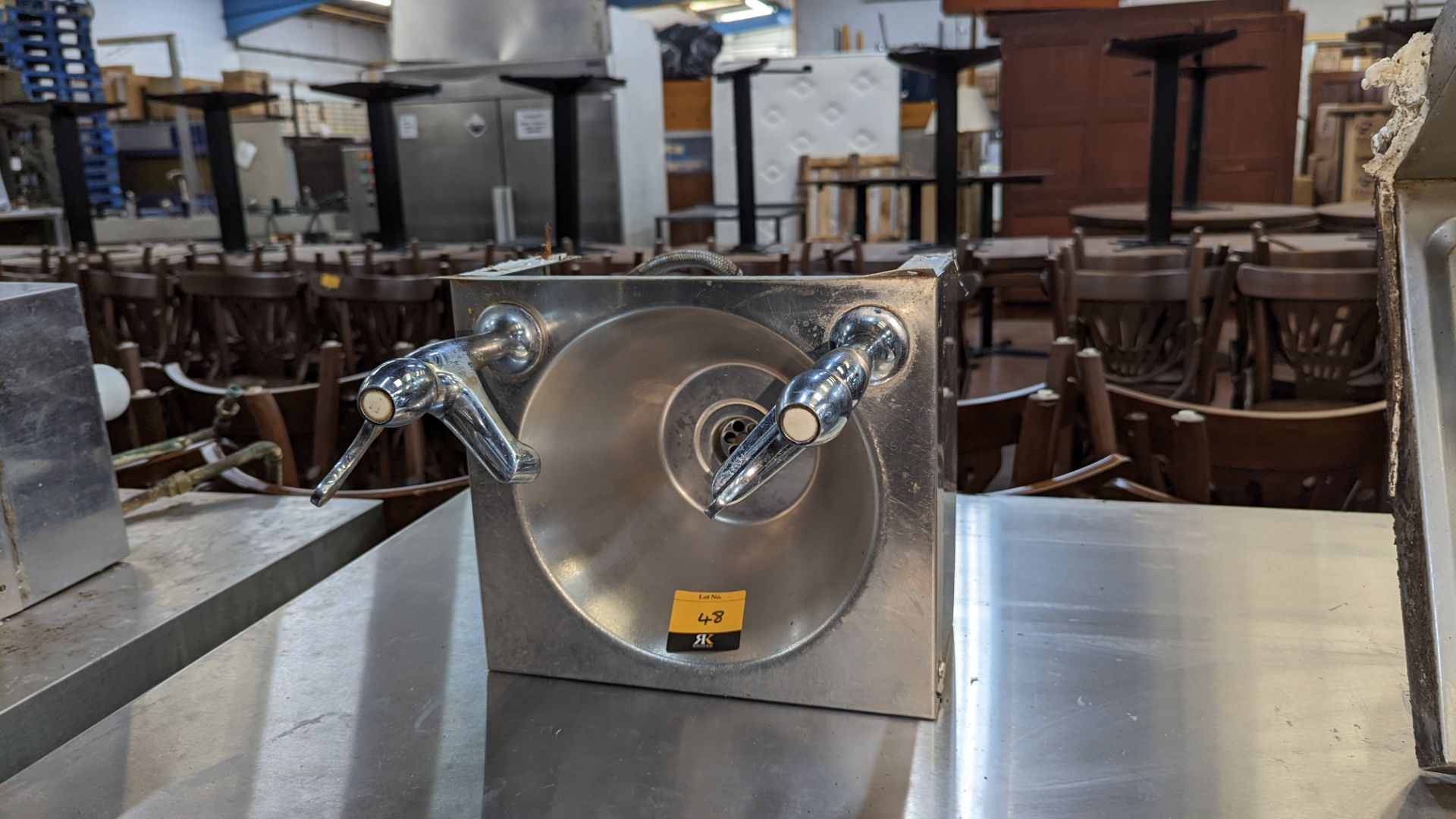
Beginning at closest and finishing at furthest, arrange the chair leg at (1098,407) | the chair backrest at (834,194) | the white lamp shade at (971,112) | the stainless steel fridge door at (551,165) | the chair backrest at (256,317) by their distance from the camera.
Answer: the chair leg at (1098,407) < the chair backrest at (256,317) < the white lamp shade at (971,112) < the stainless steel fridge door at (551,165) < the chair backrest at (834,194)

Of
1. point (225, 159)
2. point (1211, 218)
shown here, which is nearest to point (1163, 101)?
point (1211, 218)

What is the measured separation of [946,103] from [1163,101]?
752 mm

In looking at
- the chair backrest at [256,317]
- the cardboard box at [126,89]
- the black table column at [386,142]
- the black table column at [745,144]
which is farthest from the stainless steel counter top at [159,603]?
the cardboard box at [126,89]

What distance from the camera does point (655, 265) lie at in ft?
2.27

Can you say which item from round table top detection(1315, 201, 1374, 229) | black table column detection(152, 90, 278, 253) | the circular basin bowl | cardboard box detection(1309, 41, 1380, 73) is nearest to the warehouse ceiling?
black table column detection(152, 90, 278, 253)

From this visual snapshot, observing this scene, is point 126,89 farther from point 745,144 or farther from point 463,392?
point 463,392

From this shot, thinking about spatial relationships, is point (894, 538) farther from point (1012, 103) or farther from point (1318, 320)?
point (1012, 103)

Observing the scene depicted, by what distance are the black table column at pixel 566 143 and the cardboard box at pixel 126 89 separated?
4.45m

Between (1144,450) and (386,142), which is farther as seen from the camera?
(386,142)

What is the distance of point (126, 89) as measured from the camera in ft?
24.5

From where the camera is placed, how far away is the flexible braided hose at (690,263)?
656mm

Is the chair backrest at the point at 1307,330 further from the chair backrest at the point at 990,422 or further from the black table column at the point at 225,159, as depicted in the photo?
the black table column at the point at 225,159

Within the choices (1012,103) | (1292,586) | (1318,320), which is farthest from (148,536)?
(1012,103)

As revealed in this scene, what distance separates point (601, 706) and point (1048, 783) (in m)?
0.26
